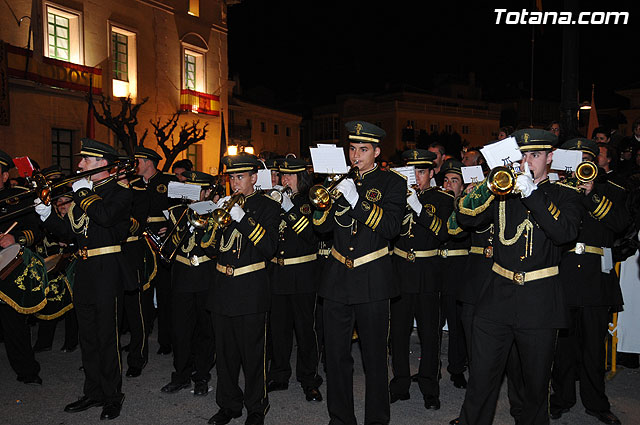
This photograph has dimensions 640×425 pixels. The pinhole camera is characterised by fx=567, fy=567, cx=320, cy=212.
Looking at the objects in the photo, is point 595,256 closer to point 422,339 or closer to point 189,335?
point 422,339

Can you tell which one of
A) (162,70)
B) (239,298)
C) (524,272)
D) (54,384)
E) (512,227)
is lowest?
(54,384)

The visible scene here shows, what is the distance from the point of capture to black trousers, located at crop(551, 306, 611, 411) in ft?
18.1

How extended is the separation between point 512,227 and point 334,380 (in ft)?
6.66

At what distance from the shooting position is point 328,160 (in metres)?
4.80

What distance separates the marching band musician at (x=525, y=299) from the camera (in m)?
4.21

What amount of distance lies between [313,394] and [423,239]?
2075mm

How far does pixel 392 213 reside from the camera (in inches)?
192

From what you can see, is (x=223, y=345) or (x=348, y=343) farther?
(x=223, y=345)

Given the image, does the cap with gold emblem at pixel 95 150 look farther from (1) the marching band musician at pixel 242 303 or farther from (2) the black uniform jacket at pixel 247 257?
(2) the black uniform jacket at pixel 247 257

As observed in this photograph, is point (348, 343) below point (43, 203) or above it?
below

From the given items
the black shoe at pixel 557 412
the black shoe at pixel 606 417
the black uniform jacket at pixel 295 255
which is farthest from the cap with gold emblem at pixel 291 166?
the black shoe at pixel 606 417

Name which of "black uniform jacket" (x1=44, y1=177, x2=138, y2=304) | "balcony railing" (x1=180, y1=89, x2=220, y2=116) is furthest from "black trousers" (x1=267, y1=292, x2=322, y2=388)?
"balcony railing" (x1=180, y1=89, x2=220, y2=116)

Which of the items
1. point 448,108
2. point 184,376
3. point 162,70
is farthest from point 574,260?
point 448,108

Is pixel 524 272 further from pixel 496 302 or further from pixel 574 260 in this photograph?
pixel 574 260
